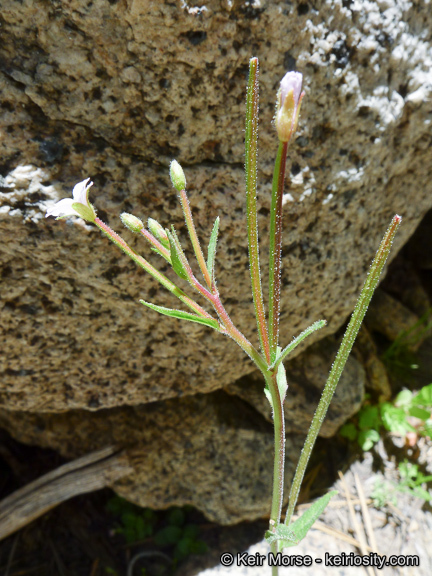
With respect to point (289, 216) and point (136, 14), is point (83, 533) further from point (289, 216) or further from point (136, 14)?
point (136, 14)

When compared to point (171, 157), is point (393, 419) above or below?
below

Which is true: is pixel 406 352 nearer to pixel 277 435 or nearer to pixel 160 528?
pixel 160 528

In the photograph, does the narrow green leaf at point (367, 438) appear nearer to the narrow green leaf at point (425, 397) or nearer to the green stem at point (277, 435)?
the narrow green leaf at point (425, 397)

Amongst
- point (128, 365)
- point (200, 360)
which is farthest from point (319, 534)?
point (128, 365)

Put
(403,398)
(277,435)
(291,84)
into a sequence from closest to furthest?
(291,84) < (277,435) < (403,398)

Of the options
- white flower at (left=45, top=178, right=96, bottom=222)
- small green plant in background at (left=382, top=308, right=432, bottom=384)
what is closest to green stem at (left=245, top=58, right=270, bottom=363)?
white flower at (left=45, top=178, right=96, bottom=222)

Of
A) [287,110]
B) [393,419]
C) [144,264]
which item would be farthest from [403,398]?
[287,110]
